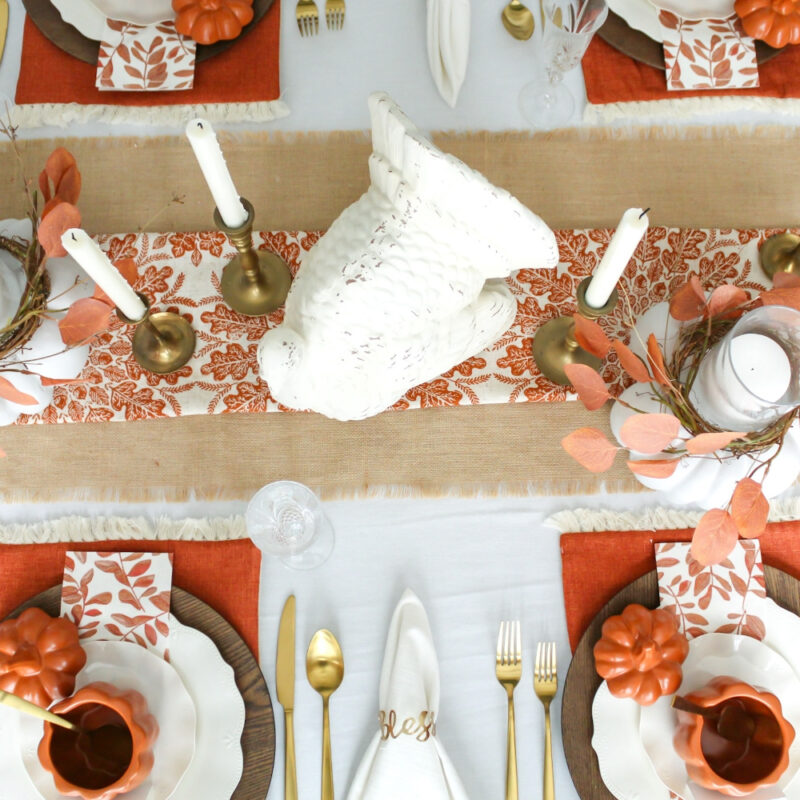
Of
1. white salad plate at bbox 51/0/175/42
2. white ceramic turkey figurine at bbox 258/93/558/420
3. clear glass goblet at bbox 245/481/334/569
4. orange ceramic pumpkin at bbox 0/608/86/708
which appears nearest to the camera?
white ceramic turkey figurine at bbox 258/93/558/420

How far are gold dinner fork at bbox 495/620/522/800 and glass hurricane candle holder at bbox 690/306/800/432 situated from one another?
32cm

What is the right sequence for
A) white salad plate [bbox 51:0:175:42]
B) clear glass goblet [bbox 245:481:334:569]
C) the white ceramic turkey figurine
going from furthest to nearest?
white salad plate [bbox 51:0:175:42] < clear glass goblet [bbox 245:481:334:569] < the white ceramic turkey figurine

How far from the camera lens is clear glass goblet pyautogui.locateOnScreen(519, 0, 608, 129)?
2.70 ft

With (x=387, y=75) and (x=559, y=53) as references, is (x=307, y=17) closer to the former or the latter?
(x=387, y=75)

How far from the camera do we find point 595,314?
0.70m

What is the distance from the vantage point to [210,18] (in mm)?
880

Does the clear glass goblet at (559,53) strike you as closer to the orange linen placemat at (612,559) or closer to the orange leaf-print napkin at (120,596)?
the orange linen placemat at (612,559)

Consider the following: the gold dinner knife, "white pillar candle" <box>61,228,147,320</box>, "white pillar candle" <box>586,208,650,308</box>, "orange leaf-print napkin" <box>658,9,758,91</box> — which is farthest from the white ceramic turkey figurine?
the gold dinner knife

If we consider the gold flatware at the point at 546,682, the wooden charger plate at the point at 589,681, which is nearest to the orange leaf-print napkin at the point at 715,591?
the wooden charger plate at the point at 589,681

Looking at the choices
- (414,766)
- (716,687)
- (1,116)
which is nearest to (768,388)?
(716,687)

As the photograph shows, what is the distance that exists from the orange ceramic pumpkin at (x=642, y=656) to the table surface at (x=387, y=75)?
2.07ft

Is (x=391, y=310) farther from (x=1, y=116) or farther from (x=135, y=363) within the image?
(x=1, y=116)

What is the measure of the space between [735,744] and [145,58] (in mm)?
1052

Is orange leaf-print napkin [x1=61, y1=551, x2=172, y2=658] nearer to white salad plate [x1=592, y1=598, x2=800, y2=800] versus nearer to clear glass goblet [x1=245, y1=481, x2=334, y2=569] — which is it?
clear glass goblet [x1=245, y1=481, x2=334, y2=569]
